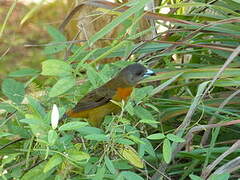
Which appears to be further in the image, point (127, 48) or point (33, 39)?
point (33, 39)

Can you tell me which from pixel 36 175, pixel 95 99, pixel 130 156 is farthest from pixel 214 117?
pixel 36 175

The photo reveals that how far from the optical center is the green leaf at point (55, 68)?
9.21 feet

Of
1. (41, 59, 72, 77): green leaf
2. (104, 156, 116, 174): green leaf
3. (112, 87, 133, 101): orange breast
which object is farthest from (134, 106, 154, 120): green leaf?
(112, 87, 133, 101): orange breast

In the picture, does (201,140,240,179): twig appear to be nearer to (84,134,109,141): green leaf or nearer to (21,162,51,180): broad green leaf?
(84,134,109,141): green leaf

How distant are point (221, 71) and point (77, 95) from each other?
799mm

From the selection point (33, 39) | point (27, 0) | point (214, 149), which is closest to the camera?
point (214, 149)

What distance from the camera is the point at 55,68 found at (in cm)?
284

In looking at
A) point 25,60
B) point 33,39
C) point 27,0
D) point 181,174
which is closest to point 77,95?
point 181,174

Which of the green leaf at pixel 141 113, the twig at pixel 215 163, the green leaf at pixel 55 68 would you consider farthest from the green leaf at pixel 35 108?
the twig at pixel 215 163

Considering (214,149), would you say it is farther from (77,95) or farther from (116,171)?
(77,95)

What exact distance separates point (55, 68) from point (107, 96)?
712 mm

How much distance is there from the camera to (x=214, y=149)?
2.88 metres

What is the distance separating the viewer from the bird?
3.28 meters

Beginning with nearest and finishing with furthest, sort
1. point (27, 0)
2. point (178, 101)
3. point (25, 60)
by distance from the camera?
point (178, 101) < point (25, 60) < point (27, 0)
